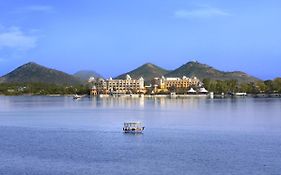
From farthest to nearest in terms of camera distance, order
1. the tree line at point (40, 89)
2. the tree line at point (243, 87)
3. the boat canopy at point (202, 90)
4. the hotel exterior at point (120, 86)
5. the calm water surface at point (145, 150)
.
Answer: the tree line at point (40, 89) < the hotel exterior at point (120, 86) < the boat canopy at point (202, 90) < the tree line at point (243, 87) < the calm water surface at point (145, 150)

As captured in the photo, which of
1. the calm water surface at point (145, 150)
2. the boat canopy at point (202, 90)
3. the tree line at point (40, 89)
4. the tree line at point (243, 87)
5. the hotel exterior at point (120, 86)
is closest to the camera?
the calm water surface at point (145, 150)

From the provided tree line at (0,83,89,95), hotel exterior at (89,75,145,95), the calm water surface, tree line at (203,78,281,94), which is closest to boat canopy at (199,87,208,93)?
tree line at (203,78,281,94)

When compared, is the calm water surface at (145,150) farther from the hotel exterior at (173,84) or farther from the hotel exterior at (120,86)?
the hotel exterior at (173,84)

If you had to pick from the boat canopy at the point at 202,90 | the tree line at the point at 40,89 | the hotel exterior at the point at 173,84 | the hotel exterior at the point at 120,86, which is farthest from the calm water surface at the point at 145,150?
A: the tree line at the point at 40,89

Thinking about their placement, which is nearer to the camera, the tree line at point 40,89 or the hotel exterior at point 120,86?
the hotel exterior at point 120,86

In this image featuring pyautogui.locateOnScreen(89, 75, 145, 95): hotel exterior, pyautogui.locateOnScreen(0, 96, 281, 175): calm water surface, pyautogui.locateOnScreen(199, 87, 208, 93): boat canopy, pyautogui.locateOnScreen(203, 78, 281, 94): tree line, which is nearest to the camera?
pyautogui.locateOnScreen(0, 96, 281, 175): calm water surface

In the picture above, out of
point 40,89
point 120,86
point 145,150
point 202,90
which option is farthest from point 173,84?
point 145,150

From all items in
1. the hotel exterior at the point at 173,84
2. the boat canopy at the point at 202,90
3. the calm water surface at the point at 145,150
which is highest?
the hotel exterior at the point at 173,84

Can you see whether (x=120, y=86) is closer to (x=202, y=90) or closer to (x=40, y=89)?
(x=202, y=90)

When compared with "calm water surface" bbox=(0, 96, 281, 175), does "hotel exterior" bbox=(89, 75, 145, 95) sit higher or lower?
higher

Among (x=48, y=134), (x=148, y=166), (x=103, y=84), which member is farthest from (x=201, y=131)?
(x=103, y=84)

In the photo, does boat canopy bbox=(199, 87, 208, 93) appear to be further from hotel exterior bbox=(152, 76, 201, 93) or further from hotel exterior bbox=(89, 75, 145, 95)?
hotel exterior bbox=(89, 75, 145, 95)

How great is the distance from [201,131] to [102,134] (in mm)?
6911

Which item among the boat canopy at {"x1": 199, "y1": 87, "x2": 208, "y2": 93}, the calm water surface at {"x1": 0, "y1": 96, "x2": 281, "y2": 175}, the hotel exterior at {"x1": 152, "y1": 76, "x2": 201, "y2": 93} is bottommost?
the calm water surface at {"x1": 0, "y1": 96, "x2": 281, "y2": 175}
